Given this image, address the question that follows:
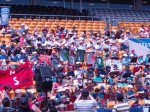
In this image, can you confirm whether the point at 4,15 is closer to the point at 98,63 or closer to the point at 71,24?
the point at 98,63

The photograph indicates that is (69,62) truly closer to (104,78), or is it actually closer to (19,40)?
(104,78)

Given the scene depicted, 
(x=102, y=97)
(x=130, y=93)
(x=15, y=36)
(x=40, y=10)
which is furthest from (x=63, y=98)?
(x=40, y=10)

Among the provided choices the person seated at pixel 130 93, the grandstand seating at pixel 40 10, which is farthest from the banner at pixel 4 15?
the person seated at pixel 130 93

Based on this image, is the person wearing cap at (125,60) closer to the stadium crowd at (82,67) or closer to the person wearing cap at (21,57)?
the stadium crowd at (82,67)

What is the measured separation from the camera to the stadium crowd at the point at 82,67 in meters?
16.2

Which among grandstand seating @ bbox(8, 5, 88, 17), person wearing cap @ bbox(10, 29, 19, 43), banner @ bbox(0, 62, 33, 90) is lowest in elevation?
banner @ bbox(0, 62, 33, 90)

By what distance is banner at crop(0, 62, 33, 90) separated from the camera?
1493 cm

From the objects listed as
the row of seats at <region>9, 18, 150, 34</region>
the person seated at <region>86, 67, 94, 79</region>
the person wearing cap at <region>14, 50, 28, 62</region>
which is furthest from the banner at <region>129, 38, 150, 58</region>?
the person wearing cap at <region>14, 50, 28, 62</region>

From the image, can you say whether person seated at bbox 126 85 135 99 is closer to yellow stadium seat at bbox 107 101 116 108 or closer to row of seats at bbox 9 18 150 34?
yellow stadium seat at bbox 107 101 116 108

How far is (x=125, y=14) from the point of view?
3522 cm

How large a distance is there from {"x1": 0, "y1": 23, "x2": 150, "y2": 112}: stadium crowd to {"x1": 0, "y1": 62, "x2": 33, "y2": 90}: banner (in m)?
0.30

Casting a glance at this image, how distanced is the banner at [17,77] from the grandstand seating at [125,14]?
59.6 ft

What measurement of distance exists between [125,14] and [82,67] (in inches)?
631

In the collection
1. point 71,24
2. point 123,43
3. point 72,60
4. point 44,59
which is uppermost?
point 71,24
